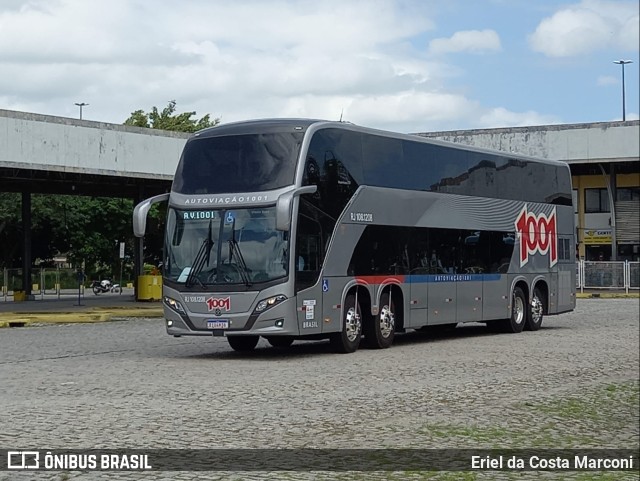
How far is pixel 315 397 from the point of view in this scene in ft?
46.7

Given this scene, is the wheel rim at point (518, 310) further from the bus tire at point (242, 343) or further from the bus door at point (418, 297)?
the bus tire at point (242, 343)

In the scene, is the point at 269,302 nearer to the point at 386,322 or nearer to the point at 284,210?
the point at 284,210

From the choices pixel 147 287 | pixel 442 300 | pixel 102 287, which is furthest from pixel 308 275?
pixel 102 287

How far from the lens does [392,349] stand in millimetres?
22656

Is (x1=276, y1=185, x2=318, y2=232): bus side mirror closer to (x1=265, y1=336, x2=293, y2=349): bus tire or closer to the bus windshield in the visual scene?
the bus windshield

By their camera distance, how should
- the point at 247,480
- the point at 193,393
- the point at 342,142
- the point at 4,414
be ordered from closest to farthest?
the point at 247,480 → the point at 4,414 → the point at 193,393 → the point at 342,142

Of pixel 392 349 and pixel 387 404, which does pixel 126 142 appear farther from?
pixel 387 404

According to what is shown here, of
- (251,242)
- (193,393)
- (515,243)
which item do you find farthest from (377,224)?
(193,393)

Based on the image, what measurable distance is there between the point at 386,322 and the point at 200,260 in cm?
417

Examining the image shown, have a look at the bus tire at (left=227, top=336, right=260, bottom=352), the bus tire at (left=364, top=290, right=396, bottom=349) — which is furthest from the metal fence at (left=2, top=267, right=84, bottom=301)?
the bus tire at (left=364, top=290, right=396, bottom=349)

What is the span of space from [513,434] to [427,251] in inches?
511

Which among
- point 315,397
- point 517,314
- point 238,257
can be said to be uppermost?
point 238,257

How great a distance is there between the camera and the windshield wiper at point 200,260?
20.2 metres

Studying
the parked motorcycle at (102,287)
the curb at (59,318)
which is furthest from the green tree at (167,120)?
the curb at (59,318)
